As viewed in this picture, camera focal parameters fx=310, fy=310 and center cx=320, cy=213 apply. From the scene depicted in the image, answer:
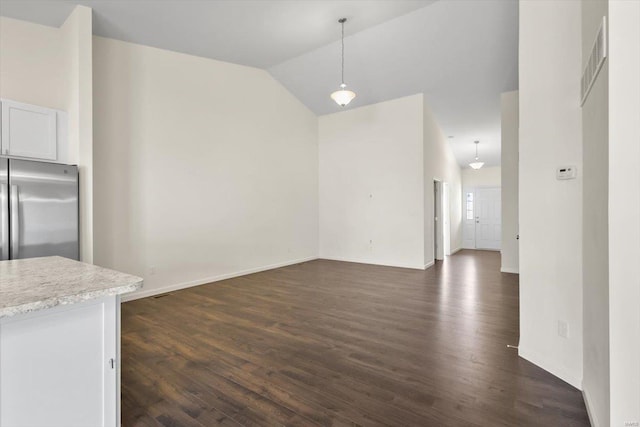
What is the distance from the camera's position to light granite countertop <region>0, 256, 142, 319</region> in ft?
3.61

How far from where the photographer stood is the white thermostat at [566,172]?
7.48ft

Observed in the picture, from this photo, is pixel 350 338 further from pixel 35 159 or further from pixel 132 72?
pixel 132 72

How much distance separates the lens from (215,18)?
423 centimetres

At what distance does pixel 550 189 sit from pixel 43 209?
185 inches

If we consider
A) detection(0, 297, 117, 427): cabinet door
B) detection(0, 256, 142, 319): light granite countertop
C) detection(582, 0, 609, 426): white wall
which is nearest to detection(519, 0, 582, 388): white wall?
detection(582, 0, 609, 426): white wall

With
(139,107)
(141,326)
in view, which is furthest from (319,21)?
(141,326)

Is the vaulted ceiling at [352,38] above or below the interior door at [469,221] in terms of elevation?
above

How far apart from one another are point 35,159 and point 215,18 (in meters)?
2.79

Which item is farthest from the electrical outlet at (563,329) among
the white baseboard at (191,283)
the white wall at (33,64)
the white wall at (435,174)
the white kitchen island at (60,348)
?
the white wall at (33,64)

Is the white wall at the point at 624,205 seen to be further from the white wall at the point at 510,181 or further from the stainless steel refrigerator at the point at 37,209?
the white wall at the point at 510,181

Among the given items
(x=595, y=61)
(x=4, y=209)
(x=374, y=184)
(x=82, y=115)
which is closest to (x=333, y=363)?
(x=595, y=61)

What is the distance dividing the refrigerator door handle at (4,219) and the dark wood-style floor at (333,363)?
131 centimetres

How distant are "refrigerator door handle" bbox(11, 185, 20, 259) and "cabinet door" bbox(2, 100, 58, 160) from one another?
0.46 m

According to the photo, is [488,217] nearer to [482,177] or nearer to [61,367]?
[482,177]
